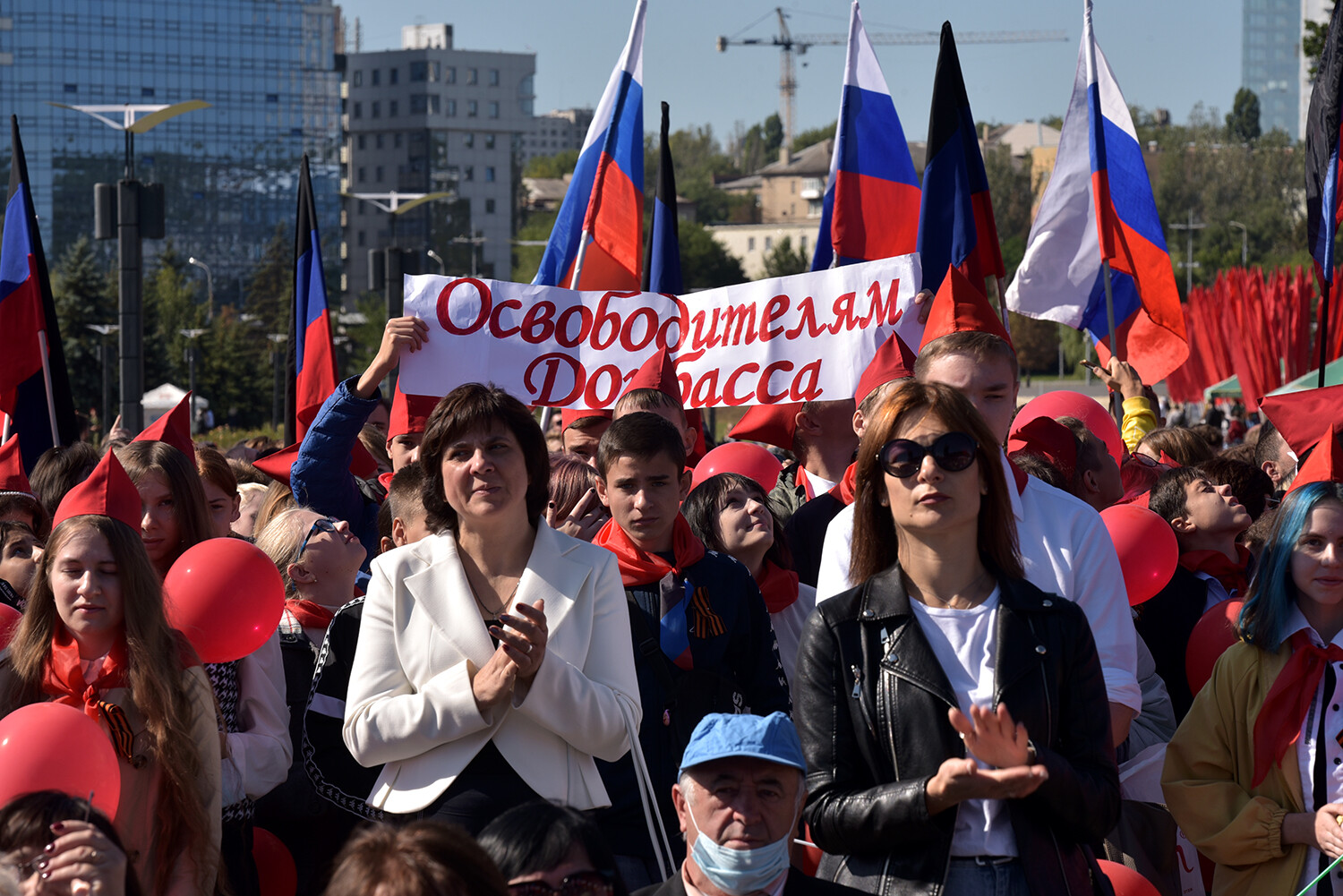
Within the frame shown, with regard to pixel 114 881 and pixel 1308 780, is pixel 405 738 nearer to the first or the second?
pixel 114 881

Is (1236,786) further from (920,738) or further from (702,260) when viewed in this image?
(702,260)

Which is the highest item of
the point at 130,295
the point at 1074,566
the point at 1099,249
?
the point at 1099,249

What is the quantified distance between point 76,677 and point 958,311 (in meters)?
2.99

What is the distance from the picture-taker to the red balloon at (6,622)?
4.11m

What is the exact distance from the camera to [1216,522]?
514 cm

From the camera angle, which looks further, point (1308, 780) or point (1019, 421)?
point (1019, 421)

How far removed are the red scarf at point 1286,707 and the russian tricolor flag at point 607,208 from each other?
204 inches

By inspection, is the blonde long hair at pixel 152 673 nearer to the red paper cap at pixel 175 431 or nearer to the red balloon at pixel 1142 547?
the red paper cap at pixel 175 431

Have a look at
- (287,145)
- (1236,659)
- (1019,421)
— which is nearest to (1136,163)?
(1019,421)

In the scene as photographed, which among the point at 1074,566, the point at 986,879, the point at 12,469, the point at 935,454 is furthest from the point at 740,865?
the point at 12,469

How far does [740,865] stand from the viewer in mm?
2725

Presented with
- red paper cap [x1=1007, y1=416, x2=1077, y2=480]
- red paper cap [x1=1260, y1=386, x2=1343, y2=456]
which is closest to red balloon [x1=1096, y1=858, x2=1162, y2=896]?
red paper cap [x1=1007, y1=416, x2=1077, y2=480]

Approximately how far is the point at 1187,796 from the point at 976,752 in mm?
1354

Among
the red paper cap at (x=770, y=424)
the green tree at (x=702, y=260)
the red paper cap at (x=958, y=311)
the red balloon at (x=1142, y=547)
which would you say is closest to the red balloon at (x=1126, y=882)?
the red balloon at (x=1142, y=547)
